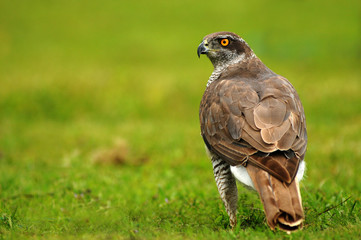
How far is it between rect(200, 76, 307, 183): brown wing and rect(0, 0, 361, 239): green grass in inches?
27.2

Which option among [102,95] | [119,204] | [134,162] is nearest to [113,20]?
[102,95]

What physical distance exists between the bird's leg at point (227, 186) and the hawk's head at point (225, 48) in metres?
1.60

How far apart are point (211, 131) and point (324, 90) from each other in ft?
29.0

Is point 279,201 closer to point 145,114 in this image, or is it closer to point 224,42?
point 224,42

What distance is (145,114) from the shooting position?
12.6 m

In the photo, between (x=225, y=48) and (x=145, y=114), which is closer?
(x=225, y=48)

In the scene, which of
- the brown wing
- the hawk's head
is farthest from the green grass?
the hawk's head

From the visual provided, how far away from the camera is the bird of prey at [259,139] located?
14.2 ft

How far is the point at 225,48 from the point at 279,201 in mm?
2590

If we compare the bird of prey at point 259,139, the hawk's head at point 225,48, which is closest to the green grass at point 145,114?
the bird of prey at point 259,139

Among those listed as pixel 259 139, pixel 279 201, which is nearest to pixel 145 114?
pixel 259 139

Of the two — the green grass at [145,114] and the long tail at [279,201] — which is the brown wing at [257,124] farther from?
the green grass at [145,114]

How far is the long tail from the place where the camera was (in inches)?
165

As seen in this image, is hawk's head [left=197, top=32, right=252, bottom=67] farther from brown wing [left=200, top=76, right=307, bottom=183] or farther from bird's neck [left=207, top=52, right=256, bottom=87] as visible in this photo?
brown wing [left=200, top=76, right=307, bottom=183]
